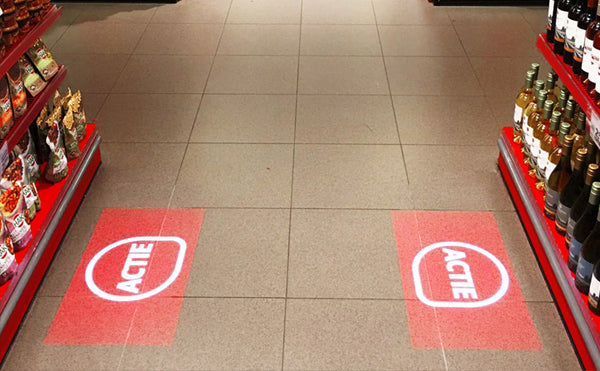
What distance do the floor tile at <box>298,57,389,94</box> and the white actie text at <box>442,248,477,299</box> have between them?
179 cm

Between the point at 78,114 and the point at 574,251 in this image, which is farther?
the point at 78,114

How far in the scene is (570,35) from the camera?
264 centimetres

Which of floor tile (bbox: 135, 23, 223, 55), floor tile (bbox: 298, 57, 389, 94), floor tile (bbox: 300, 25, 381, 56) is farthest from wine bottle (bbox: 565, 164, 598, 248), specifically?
floor tile (bbox: 135, 23, 223, 55)

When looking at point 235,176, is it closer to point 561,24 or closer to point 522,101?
point 522,101

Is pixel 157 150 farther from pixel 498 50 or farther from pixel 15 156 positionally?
pixel 498 50

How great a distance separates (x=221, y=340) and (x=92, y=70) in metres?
2.93

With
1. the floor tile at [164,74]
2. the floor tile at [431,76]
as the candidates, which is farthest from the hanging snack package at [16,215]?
the floor tile at [431,76]

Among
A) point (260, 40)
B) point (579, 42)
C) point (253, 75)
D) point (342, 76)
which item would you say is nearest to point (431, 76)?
point (342, 76)

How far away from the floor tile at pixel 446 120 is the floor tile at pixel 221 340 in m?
1.62

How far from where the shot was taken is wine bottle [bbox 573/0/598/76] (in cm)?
246

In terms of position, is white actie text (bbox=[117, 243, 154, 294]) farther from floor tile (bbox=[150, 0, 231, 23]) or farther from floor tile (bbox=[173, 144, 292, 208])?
floor tile (bbox=[150, 0, 231, 23])

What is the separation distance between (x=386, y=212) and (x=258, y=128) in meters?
1.14

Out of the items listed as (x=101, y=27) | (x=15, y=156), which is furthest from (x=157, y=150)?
(x=101, y=27)

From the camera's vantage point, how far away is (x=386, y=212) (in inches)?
129
